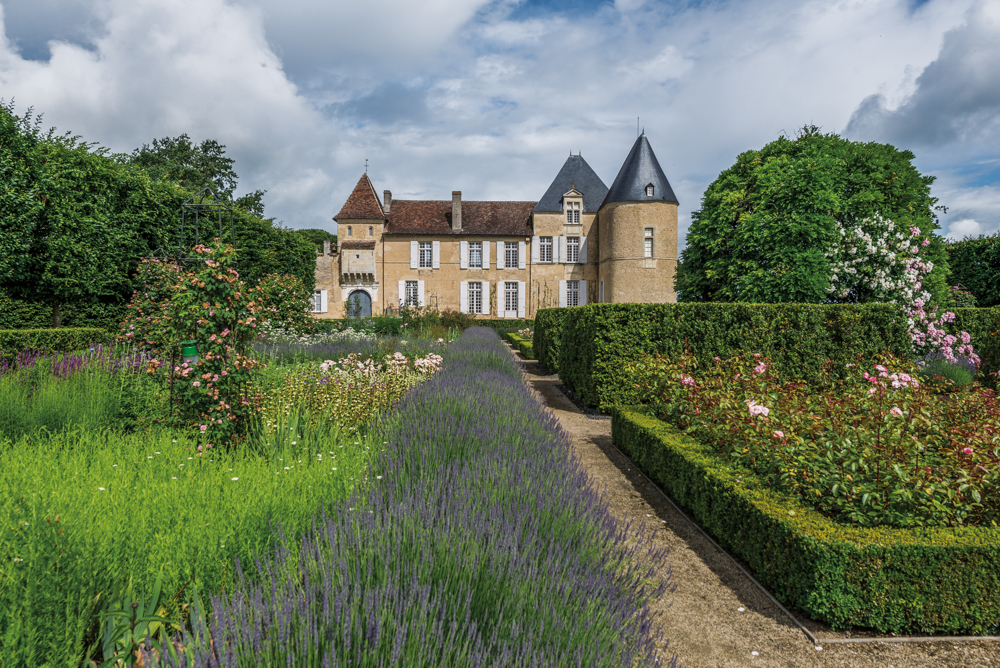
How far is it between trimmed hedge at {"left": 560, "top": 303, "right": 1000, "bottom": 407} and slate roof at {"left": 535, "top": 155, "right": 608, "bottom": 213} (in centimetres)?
2211

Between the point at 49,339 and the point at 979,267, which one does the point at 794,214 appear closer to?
the point at 49,339

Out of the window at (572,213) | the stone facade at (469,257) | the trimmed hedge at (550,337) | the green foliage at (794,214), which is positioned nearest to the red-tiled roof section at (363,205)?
the stone facade at (469,257)

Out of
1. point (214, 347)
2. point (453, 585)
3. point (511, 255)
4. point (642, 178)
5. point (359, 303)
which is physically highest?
point (642, 178)

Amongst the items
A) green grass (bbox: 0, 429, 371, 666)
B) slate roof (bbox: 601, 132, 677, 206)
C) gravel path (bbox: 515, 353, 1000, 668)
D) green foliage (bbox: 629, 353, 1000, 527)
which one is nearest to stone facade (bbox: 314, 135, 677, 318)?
slate roof (bbox: 601, 132, 677, 206)

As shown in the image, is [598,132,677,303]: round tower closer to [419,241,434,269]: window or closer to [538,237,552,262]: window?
[538,237,552,262]: window

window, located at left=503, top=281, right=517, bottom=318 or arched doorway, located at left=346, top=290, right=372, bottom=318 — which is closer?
arched doorway, located at left=346, top=290, right=372, bottom=318

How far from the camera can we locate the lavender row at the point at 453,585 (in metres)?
1.02

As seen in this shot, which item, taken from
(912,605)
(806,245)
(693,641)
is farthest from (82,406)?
(806,245)

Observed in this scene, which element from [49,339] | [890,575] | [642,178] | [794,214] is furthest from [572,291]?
[890,575]

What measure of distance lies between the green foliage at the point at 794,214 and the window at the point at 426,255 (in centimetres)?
1834

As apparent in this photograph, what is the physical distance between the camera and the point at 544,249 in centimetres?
2870

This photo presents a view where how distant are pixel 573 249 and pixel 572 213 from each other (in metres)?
2.02

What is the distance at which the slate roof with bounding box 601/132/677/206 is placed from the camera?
24.5 m

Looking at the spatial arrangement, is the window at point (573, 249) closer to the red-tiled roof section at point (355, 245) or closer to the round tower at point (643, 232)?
the round tower at point (643, 232)
